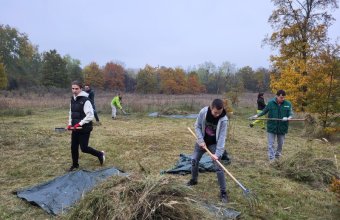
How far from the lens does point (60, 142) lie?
9.29 metres

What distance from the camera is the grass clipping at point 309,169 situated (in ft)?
20.1

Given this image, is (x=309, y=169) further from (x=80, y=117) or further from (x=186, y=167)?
(x=80, y=117)

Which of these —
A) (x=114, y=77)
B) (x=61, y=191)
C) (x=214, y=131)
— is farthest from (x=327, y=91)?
(x=114, y=77)

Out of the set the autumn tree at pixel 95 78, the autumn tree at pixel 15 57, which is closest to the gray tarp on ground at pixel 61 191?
the autumn tree at pixel 15 57

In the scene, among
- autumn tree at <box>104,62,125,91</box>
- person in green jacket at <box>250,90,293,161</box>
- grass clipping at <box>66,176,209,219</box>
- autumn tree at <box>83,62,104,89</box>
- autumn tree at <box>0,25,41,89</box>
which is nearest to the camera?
grass clipping at <box>66,176,209,219</box>

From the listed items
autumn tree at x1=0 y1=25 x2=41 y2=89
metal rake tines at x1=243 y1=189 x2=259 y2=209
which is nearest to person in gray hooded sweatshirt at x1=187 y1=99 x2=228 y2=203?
metal rake tines at x1=243 y1=189 x2=259 y2=209

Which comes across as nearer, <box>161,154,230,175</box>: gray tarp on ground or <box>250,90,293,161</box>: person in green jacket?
<box>161,154,230,175</box>: gray tarp on ground

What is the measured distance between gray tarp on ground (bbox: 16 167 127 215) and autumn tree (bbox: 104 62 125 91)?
153 feet

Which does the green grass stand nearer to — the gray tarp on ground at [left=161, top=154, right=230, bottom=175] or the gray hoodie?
the gray tarp on ground at [left=161, top=154, right=230, bottom=175]

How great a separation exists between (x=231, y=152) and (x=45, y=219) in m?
5.37

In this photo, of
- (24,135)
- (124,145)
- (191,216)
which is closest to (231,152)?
(124,145)

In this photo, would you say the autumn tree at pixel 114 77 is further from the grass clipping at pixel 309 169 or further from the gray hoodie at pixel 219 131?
the gray hoodie at pixel 219 131

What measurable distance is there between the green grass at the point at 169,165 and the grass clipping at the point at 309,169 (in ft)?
0.36

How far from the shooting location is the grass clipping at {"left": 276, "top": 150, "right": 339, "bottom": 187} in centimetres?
614
